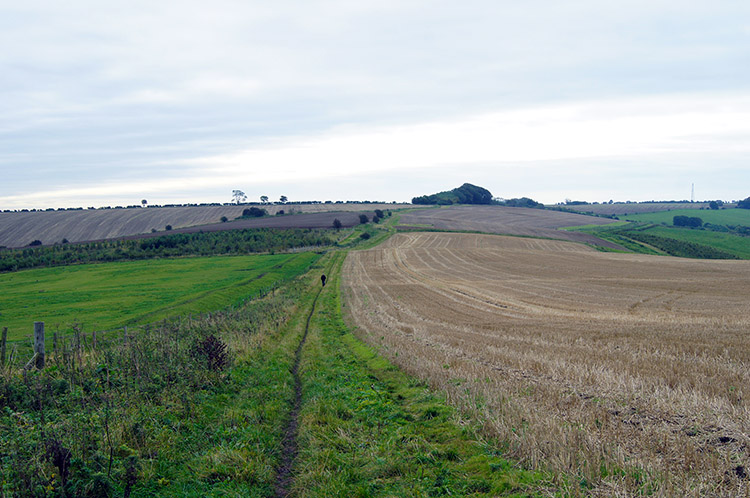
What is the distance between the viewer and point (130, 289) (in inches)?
1593

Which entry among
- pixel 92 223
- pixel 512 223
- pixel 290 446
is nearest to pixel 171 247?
pixel 92 223

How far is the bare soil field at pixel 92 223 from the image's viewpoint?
112250 mm

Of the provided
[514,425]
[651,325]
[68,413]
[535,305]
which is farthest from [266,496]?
[535,305]

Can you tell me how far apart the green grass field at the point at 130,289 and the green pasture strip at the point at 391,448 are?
45.7 ft

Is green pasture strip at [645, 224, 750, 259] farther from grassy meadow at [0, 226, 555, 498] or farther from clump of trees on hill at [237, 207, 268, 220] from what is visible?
clump of trees on hill at [237, 207, 268, 220]

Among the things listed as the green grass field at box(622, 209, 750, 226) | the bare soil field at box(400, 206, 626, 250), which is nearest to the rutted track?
the bare soil field at box(400, 206, 626, 250)

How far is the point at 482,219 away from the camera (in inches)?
5059

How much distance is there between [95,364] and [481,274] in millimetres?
41306

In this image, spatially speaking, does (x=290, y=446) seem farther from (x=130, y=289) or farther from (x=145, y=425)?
(x=130, y=289)

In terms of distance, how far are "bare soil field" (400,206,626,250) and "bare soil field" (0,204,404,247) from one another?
37139 mm

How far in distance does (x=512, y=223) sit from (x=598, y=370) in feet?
383

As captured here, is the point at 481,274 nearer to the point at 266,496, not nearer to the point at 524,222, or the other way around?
the point at 266,496

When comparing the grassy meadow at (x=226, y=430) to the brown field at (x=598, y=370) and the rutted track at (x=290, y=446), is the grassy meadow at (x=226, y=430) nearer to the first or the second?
the rutted track at (x=290, y=446)

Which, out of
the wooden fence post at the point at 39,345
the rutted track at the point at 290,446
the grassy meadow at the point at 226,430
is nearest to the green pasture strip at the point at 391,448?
the grassy meadow at the point at 226,430
